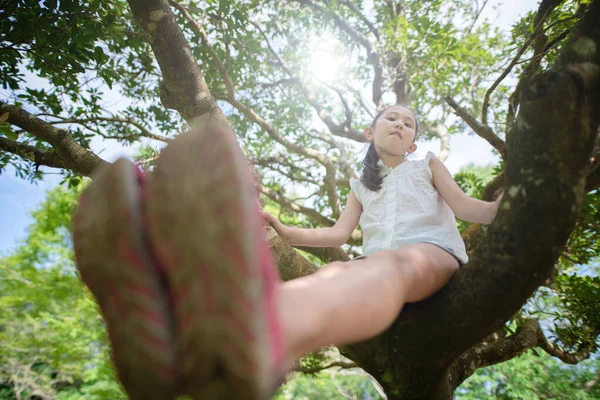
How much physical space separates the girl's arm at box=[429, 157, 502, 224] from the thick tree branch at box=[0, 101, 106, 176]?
1.99 m

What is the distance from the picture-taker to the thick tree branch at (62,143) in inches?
83.2

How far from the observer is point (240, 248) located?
2.17 ft

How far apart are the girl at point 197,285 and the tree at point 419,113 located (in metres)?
0.57

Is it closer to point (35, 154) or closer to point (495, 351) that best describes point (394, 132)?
point (495, 351)

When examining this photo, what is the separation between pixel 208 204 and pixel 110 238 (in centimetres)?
23

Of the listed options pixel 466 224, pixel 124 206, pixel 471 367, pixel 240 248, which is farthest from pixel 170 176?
pixel 466 224

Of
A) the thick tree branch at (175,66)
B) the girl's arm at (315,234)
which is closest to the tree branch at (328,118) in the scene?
the thick tree branch at (175,66)

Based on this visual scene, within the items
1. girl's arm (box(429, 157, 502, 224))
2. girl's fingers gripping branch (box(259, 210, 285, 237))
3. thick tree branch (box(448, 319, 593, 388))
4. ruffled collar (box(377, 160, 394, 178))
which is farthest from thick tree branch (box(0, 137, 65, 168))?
thick tree branch (box(448, 319, 593, 388))

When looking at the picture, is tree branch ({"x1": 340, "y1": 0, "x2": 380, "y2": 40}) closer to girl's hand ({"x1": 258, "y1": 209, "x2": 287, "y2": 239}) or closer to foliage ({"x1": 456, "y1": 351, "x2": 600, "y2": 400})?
girl's hand ({"x1": 258, "y1": 209, "x2": 287, "y2": 239})

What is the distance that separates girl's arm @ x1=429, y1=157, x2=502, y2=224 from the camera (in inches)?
57.5

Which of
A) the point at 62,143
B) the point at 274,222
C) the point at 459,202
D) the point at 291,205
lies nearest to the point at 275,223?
the point at 274,222

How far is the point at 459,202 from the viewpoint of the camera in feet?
5.21

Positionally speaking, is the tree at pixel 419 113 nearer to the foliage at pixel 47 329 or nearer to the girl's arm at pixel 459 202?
the girl's arm at pixel 459 202

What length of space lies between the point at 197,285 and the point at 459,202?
4.42ft
